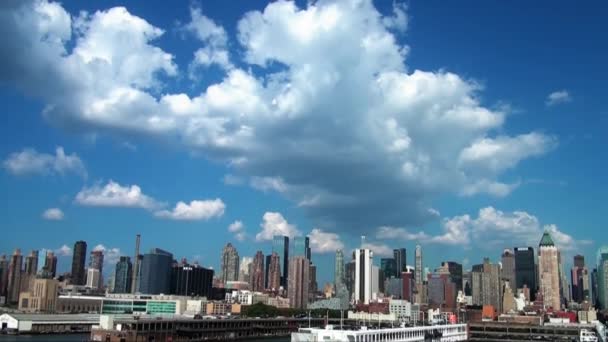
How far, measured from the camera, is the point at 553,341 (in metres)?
111

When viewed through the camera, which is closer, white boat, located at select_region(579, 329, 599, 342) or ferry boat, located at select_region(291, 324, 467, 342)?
ferry boat, located at select_region(291, 324, 467, 342)

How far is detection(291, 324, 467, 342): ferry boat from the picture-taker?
67188mm

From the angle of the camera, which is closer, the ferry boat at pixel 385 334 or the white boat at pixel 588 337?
the ferry boat at pixel 385 334

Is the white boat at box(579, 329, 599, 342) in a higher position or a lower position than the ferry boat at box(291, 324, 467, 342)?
lower

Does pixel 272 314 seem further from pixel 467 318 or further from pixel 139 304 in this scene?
pixel 467 318

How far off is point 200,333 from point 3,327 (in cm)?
3970

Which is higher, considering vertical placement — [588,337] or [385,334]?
[385,334]

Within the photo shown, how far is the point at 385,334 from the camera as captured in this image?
7556 centimetres

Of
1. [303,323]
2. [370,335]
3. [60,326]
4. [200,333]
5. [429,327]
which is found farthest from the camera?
[303,323]

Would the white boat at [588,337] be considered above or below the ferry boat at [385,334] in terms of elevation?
below

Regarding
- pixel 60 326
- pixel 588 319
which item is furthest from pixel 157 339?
pixel 588 319

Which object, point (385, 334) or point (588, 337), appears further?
point (588, 337)

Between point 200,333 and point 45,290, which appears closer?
point 200,333

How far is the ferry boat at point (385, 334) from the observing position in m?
67.2
